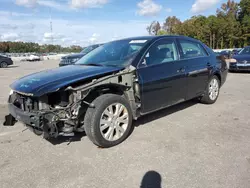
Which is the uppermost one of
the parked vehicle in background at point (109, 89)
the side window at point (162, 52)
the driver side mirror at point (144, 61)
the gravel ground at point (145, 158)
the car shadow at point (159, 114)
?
the side window at point (162, 52)

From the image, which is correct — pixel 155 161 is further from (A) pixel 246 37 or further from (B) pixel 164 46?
(A) pixel 246 37

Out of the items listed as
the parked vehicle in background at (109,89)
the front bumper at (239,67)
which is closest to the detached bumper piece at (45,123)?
the parked vehicle in background at (109,89)

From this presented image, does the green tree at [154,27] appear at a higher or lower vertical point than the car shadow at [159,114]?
higher

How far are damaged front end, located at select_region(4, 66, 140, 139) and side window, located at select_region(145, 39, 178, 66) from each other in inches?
26.1

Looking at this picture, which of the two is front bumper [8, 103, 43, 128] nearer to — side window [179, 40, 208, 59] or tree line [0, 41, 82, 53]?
side window [179, 40, 208, 59]

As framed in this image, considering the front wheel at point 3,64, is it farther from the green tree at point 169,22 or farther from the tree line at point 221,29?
the green tree at point 169,22

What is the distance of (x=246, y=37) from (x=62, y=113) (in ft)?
180

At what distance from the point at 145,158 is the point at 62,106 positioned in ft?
4.47

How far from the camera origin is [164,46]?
163 inches

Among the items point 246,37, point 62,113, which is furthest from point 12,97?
point 246,37

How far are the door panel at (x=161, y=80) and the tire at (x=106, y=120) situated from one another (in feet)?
1.36

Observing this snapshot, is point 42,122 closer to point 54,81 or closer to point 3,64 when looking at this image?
point 54,81

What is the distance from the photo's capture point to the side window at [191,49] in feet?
14.7

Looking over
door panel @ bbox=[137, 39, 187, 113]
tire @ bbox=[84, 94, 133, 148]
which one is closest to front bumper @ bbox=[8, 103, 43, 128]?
tire @ bbox=[84, 94, 133, 148]
